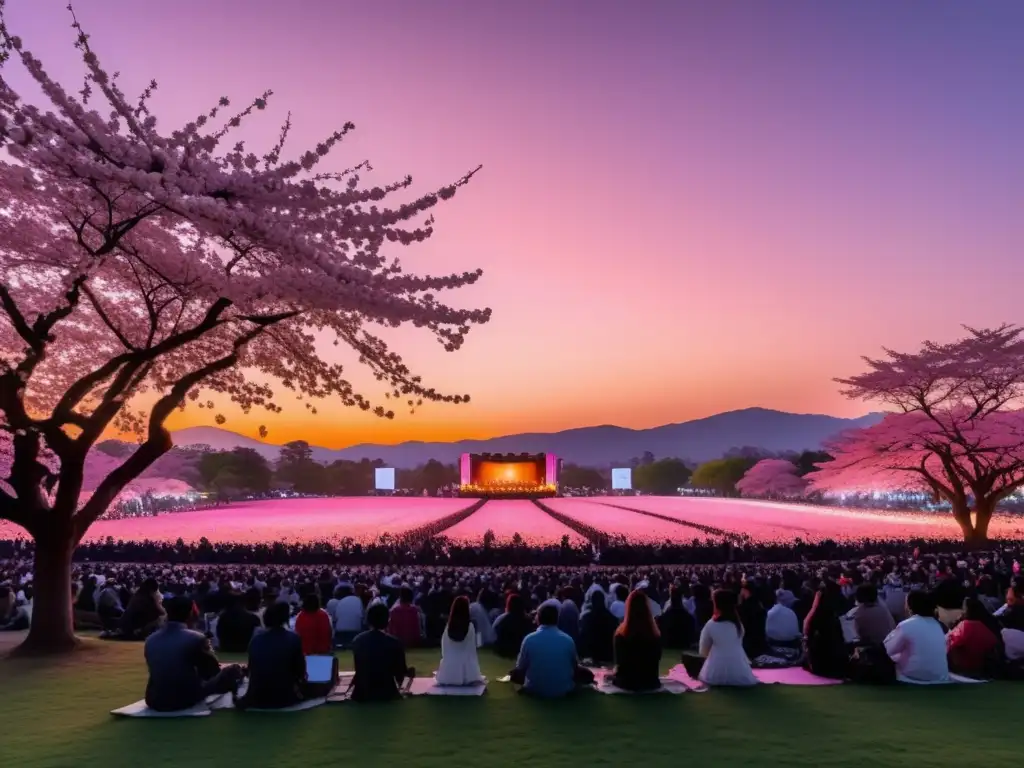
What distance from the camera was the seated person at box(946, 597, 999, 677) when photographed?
7.98 m

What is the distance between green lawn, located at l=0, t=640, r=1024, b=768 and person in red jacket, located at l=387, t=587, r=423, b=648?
328 centimetres

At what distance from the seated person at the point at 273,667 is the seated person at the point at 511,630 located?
3530mm

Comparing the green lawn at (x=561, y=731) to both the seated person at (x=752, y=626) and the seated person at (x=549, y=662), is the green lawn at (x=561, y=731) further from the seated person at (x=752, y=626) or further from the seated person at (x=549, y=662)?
the seated person at (x=752, y=626)

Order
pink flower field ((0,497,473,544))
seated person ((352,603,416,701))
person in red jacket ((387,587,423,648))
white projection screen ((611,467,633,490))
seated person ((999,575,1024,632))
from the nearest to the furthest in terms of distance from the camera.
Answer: seated person ((352,603,416,701)), seated person ((999,575,1024,632)), person in red jacket ((387,587,423,648)), pink flower field ((0,497,473,544)), white projection screen ((611,467,633,490))

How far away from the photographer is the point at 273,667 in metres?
6.92

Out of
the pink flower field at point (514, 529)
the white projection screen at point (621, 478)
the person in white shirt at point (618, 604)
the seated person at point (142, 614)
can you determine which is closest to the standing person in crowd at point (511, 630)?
the person in white shirt at point (618, 604)

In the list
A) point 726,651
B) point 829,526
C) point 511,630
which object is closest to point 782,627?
point 726,651

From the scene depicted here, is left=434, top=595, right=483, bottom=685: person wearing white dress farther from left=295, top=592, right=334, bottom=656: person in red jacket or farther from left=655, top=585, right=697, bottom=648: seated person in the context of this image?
left=655, top=585, right=697, bottom=648: seated person

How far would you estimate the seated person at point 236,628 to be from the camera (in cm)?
1059

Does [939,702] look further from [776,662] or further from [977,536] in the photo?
[977,536]

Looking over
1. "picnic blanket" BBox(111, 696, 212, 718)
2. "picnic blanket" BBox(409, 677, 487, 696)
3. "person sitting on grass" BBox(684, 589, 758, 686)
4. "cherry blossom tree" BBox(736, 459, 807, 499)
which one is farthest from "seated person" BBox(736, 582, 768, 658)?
"cherry blossom tree" BBox(736, 459, 807, 499)

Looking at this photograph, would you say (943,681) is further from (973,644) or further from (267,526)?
(267,526)

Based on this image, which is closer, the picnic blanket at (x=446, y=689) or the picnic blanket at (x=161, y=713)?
the picnic blanket at (x=161, y=713)

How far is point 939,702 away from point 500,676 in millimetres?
4633
